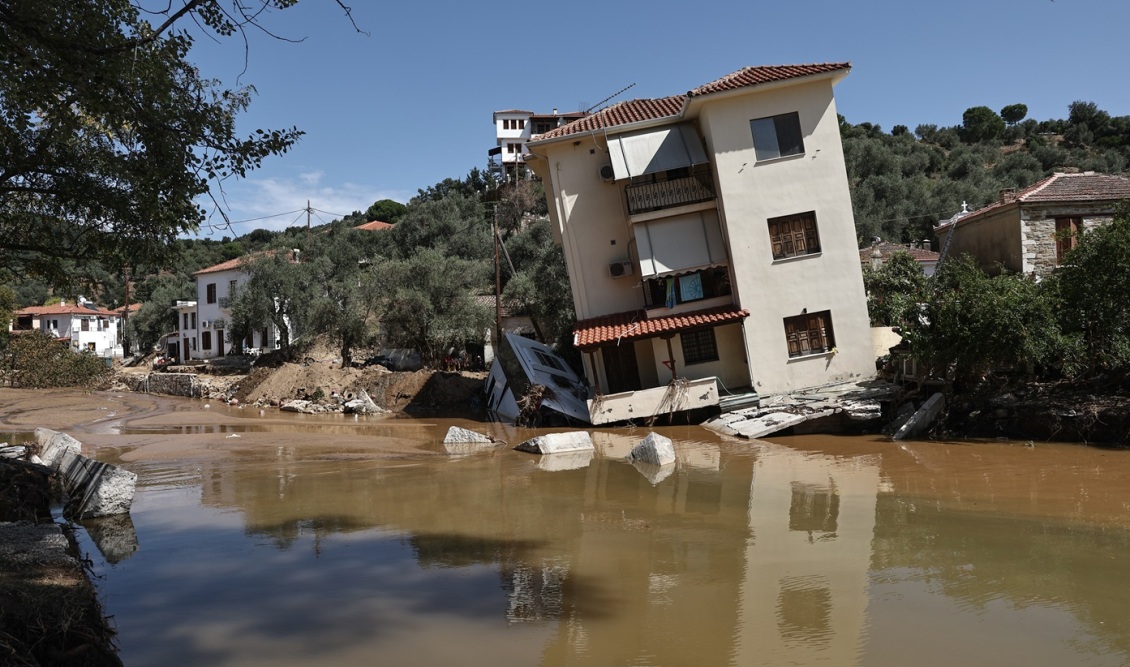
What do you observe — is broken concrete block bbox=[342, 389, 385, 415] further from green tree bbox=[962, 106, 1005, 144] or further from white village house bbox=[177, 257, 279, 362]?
green tree bbox=[962, 106, 1005, 144]

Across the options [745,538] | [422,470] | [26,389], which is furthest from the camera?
[26,389]

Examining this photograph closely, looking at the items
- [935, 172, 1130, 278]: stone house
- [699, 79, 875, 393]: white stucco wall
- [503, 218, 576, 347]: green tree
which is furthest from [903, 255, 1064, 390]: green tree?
[503, 218, 576, 347]: green tree

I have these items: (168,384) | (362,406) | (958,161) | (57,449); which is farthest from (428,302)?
(958,161)

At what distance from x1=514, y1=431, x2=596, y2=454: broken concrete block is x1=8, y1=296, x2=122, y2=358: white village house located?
6522 centimetres

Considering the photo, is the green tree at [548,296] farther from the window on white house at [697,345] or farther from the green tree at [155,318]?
the green tree at [155,318]

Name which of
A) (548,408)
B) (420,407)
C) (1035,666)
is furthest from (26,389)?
(1035,666)

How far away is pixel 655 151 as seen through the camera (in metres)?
23.9

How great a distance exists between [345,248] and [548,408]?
40571 mm

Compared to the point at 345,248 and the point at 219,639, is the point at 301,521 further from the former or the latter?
the point at 345,248

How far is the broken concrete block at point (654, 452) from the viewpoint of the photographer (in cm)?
1537

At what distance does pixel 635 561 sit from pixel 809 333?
16.2 metres

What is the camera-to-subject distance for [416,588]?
7492 mm

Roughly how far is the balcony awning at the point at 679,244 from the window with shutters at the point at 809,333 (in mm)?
2984

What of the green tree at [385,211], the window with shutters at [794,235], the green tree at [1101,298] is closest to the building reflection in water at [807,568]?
the green tree at [1101,298]
